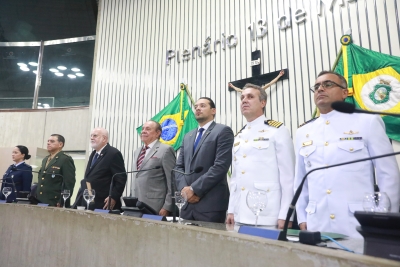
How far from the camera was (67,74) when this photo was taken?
257 inches

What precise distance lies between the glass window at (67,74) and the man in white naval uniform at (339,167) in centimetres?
515

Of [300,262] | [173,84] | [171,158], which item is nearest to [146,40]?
[173,84]

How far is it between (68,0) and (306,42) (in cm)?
604

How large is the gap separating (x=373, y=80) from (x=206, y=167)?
1.75 m

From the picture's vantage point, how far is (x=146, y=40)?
516cm

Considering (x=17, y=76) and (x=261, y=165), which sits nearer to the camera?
(x=261, y=165)

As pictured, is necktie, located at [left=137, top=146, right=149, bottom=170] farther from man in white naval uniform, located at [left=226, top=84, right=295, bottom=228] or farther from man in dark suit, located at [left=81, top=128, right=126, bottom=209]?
man in white naval uniform, located at [left=226, top=84, right=295, bottom=228]

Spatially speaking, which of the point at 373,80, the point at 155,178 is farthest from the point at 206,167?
the point at 373,80

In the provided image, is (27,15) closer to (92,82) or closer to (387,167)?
(92,82)

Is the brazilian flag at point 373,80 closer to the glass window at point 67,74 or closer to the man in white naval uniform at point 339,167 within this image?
the man in white naval uniform at point 339,167

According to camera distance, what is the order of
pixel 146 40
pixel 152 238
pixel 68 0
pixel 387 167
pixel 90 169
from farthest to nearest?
pixel 68 0
pixel 146 40
pixel 90 169
pixel 387 167
pixel 152 238

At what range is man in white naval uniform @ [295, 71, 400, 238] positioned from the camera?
1.48m

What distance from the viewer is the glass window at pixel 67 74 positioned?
20.3 feet

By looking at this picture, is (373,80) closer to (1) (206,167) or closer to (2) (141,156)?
(1) (206,167)
